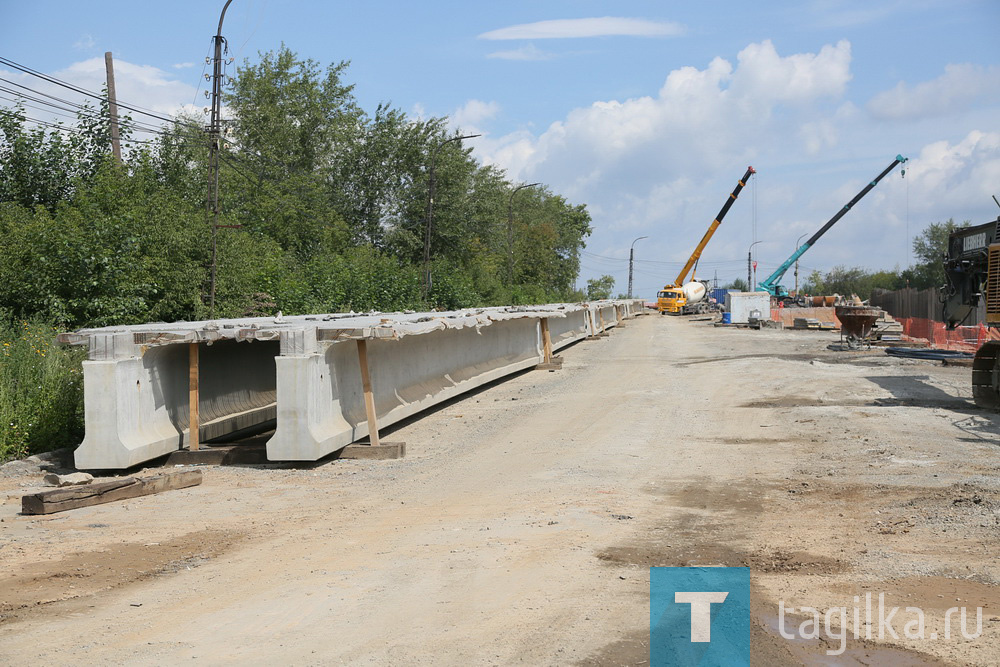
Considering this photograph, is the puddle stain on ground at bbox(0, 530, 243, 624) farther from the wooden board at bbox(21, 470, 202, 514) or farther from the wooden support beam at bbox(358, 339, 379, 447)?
the wooden support beam at bbox(358, 339, 379, 447)

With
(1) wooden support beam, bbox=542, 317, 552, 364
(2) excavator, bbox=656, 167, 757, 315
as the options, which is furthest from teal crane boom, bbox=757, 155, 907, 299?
(1) wooden support beam, bbox=542, 317, 552, 364

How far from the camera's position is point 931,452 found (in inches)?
449

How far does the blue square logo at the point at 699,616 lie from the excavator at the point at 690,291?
73.4m

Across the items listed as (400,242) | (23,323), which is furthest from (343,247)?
(23,323)

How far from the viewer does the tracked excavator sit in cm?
1464

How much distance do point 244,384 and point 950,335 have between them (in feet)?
95.7

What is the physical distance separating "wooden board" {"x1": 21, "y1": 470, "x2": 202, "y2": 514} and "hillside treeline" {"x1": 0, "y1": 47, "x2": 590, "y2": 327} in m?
7.45

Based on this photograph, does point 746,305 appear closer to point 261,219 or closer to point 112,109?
point 261,219

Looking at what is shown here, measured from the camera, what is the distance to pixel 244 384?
14.8 m

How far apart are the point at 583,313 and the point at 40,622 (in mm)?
36263

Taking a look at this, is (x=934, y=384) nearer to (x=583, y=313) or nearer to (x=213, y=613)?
(x=213, y=613)

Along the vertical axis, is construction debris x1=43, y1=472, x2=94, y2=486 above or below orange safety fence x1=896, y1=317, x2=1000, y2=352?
below

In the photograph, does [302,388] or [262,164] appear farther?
[262,164]

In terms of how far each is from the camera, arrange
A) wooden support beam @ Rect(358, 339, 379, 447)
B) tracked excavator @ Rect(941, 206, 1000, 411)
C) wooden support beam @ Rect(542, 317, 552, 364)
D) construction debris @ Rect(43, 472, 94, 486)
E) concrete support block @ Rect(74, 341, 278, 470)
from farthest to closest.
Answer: wooden support beam @ Rect(542, 317, 552, 364) → tracked excavator @ Rect(941, 206, 1000, 411) → wooden support beam @ Rect(358, 339, 379, 447) → concrete support block @ Rect(74, 341, 278, 470) → construction debris @ Rect(43, 472, 94, 486)
